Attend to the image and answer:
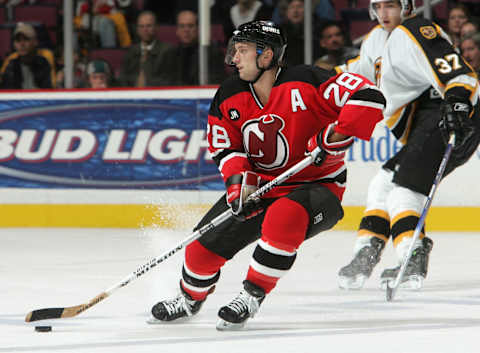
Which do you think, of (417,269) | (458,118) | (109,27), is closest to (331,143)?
(458,118)

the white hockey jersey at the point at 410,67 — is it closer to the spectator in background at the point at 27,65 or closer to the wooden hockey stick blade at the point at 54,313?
the wooden hockey stick blade at the point at 54,313

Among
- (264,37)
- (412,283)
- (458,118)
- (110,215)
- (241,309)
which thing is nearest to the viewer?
(241,309)

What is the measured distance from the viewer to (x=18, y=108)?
6.50m

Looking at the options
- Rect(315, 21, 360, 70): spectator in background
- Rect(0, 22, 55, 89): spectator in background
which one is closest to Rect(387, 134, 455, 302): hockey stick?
Rect(315, 21, 360, 70): spectator in background

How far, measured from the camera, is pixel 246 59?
124 inches

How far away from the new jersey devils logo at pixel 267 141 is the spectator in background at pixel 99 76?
134 inches

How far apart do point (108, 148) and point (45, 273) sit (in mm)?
2037

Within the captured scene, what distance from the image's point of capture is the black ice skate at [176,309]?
3.20 meters

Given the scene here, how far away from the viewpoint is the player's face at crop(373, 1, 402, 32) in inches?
157

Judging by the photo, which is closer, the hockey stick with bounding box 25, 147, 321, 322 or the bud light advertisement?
→ the hockey stick with bounding box 25, 147, 321, 322

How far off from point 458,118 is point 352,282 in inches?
30.0

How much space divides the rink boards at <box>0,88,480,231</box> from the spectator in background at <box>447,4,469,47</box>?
1.02m

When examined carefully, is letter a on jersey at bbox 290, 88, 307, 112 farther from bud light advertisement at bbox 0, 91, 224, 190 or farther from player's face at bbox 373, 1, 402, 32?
bud light advertisement at bbox 0, 91, 224, 190

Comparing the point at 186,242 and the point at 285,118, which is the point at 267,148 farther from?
the point at 186,242
